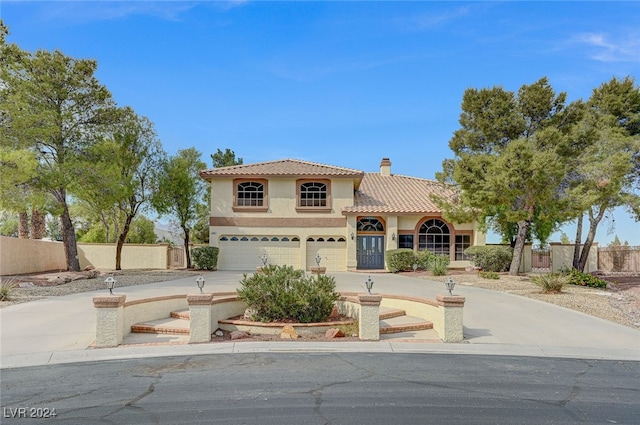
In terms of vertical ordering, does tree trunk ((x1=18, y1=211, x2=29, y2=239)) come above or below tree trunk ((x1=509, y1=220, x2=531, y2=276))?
above

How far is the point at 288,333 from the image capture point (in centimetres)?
1103

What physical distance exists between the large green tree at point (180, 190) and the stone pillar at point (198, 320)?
2123cm

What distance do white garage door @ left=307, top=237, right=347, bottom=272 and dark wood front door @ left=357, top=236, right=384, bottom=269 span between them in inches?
38.0

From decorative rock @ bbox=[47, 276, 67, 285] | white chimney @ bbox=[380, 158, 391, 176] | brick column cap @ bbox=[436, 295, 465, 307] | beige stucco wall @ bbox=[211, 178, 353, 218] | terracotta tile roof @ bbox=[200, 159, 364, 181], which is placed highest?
white chimney @ bbox=[380, 158, 391, 176]

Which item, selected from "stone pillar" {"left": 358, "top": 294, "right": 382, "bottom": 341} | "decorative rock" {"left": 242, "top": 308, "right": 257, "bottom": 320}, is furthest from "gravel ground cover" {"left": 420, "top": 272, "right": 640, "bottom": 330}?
"decorative rock" {"left": 242, "top": 308, "right": 257, "bottom": 320}

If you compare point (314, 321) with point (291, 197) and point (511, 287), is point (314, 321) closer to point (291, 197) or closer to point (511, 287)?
point (511, 287)

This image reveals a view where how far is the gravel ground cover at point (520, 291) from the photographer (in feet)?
49.9

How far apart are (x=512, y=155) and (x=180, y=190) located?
64.5 feet

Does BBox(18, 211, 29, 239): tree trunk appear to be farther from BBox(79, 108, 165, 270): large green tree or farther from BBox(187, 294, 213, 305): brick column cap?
BBox(187, 294, 213, 305): brick column cap

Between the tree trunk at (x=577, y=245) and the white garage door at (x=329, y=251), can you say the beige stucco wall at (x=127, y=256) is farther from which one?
the tree trunk at (x=577, y=245)

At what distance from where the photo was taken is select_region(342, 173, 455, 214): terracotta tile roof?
96.5 ft

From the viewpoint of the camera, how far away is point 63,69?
24406 mm

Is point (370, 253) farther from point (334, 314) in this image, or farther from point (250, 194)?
point (334, 314)

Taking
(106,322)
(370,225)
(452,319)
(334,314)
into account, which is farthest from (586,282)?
(106,322)
